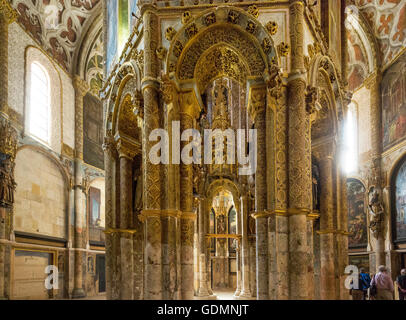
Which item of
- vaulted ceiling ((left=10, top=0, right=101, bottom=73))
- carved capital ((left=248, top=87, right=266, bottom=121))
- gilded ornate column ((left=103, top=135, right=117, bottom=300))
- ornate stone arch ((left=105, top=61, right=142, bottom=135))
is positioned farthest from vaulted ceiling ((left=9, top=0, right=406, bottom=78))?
carved capital ((left=248, top=87, right=266, bottom=121))

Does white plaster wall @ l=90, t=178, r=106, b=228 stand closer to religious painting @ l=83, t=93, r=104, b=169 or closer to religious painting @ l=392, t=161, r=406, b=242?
religious painting @ l=83, t=93, r=104, b=169

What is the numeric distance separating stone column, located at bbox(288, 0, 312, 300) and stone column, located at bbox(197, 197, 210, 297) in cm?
1089

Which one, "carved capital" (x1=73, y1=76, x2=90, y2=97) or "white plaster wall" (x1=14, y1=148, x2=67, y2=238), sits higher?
"carved capital" (x1=73, y1=76, x2=90, y2=97)

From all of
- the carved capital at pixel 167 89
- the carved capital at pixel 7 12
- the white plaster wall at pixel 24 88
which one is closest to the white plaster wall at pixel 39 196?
the white plaster wall at pixel 24 88

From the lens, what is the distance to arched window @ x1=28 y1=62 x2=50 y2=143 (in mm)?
17825

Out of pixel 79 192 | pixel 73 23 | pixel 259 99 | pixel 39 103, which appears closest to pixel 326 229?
pixel 259 99

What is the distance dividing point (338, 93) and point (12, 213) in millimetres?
11578

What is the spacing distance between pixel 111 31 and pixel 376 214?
13.5m

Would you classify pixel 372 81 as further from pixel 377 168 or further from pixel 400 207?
pixel 400 207

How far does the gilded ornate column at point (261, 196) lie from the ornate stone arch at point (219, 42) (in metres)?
0.53

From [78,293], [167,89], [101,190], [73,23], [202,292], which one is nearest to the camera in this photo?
[167,89]

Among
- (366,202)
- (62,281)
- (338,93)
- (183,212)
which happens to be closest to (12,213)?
(62,281)

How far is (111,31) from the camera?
12.0 meters

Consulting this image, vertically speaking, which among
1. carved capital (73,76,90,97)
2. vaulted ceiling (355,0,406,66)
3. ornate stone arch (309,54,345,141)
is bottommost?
ornate stone arch (309,54,345,141)
